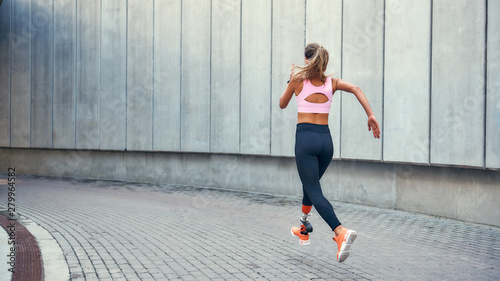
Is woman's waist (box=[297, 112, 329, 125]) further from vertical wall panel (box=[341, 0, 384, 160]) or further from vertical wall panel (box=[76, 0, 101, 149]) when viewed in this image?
vertical wall panel (box=[76, 0, 101, 149])

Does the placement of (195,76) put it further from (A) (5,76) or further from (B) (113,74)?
(A) (5,76)

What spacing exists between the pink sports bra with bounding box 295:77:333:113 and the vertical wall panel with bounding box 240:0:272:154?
656 centimetres

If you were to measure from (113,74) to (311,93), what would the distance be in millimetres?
10849

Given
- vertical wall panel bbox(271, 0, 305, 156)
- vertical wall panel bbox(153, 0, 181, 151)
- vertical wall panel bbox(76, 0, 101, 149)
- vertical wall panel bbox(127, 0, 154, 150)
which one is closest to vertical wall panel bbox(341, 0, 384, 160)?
vertical wall panel bbox(271, 0, 305, 156)

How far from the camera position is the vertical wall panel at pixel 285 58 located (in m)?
11.2

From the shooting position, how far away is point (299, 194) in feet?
37.5

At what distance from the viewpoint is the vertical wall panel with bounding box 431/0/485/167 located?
7957mm

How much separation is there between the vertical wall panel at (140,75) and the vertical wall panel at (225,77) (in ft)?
7.19

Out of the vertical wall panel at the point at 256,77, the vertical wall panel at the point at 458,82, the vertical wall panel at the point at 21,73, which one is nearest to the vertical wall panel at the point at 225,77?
the vertical wall panel at the point at 256,77

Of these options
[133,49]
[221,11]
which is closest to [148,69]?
[133,49]

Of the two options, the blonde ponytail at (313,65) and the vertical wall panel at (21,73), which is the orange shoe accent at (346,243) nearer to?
the blonde ponytail at (313,65)

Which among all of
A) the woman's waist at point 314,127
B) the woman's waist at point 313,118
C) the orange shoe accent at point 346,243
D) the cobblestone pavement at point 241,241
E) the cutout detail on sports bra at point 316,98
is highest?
the cutout detail on sports bra at point 316,98

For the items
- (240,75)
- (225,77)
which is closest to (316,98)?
(240,75)

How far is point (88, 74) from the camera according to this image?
50.4 ft
